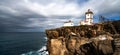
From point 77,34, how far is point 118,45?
17295mm

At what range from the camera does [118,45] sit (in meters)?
21.0

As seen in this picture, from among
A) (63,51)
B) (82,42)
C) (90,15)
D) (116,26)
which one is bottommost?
(63,51)

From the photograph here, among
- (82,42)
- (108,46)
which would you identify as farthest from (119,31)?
(108,46)

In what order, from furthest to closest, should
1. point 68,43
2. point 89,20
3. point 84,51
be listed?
1. point 89,20
2. point 68,43
3. point 84,51

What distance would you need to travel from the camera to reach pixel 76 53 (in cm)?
3381

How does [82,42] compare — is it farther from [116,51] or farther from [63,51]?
[116,51]

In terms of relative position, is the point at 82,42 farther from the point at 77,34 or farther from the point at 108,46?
the point at 108,46

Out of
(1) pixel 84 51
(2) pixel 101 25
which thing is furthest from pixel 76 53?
(2) pixel 101 25

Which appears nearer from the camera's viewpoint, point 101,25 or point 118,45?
point 118,45

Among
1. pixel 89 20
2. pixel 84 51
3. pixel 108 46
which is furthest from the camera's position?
pixel 89 20

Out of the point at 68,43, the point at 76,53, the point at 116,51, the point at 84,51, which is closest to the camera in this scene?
the point at 116,51

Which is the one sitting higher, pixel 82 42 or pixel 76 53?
pixel 82 42

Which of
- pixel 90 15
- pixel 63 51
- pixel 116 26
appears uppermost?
pixel 90 15

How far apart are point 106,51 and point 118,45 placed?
293cm
